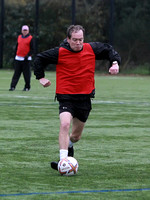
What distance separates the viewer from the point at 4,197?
562cm

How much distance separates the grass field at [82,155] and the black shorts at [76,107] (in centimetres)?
58

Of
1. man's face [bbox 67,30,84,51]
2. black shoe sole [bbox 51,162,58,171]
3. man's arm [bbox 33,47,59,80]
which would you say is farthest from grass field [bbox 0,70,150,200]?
man's face [bbox 67,30,84,51]

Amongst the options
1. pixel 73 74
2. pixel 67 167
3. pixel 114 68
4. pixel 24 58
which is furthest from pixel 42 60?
pixel 24 58

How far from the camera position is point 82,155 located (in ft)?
26.7

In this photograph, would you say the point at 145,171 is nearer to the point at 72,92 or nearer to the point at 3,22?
the point at 72,92

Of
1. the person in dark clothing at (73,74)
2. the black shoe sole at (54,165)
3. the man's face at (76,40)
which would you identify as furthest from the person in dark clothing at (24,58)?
the black shoe sole at (54,165)

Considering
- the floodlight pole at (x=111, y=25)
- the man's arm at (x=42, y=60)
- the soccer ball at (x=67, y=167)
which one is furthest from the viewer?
the floodlight pole at (x=111, y=25)

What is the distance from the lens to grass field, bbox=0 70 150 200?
5.95 metres

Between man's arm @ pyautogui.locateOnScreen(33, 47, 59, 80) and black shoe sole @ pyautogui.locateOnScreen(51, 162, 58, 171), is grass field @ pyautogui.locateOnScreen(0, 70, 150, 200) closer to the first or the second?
black shoe sole @ pyautogui.locateOnScreen(51, 162, 58, 171)

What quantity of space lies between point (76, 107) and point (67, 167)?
0.85 meters

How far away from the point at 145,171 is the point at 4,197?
1.92 m

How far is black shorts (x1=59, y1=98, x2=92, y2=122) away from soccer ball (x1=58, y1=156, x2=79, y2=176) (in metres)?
0.62

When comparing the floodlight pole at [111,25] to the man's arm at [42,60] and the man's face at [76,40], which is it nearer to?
the man's arm at [42,60]

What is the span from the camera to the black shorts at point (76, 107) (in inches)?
282
